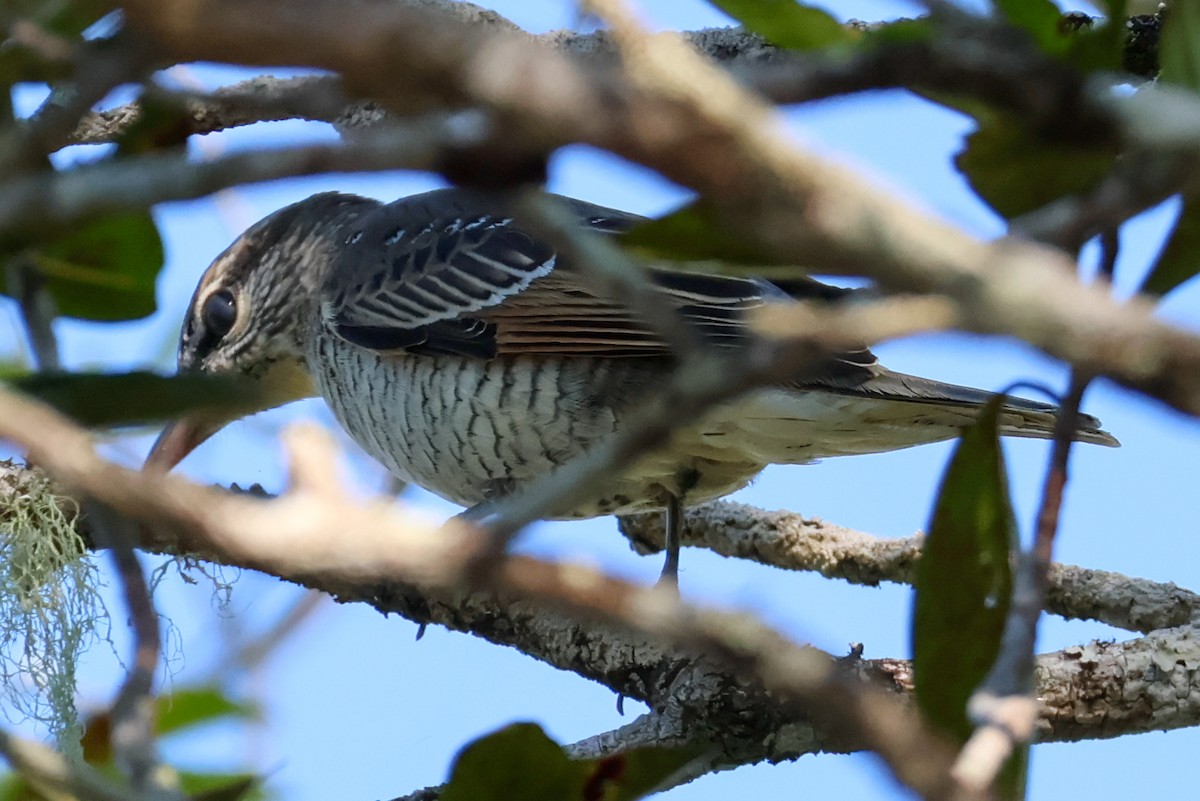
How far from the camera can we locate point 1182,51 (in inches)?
56.8

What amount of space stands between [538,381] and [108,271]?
2.17 meters

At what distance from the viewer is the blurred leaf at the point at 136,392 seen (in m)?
1.42

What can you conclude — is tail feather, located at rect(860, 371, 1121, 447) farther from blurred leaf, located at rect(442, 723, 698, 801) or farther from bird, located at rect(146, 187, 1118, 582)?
blurred leaf, located at rect(442, 723, 698, 801)

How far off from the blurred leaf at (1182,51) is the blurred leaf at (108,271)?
1472 mm

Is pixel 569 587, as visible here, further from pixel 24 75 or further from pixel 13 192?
pixel 24 75

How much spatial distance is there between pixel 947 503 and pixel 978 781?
70 cm

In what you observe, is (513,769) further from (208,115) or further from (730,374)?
(208,115)

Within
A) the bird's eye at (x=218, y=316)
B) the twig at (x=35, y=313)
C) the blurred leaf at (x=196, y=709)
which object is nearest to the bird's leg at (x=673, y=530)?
the blurred leaf at (x=196, y=709)

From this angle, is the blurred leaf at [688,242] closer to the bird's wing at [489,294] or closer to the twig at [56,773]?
the twig at [56,773]

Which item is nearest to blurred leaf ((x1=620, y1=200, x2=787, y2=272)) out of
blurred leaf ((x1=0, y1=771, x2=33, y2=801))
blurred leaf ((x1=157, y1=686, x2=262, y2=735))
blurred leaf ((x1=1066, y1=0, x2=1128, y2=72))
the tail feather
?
blurred leaf ((x1=1066, y1=0, x2=1128, y2=72))

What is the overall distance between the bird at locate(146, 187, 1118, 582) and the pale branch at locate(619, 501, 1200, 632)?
140mm

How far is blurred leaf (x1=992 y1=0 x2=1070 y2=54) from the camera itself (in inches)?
67.3

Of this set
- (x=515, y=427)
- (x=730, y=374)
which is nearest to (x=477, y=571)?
(x=730, y=374)

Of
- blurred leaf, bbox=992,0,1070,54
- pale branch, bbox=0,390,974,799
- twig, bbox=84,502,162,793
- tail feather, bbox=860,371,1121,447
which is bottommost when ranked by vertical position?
tail feather, bbox=860,371,1121,447
